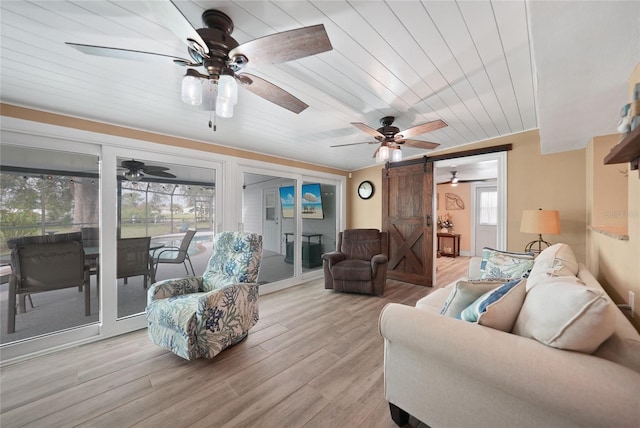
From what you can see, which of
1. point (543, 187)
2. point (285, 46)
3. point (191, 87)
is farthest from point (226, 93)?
point (543, 187)

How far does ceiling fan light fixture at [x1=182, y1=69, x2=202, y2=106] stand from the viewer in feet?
4.31

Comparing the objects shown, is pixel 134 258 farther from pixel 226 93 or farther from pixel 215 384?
pixel 226 93

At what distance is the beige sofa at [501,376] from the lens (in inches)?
31.3

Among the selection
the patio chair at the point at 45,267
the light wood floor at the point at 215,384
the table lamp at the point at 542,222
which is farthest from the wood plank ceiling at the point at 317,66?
the light wood floor at the point at 215,384

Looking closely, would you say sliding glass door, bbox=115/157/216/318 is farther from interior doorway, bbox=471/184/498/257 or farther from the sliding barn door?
interior doorway, bbox=471/184/498/257

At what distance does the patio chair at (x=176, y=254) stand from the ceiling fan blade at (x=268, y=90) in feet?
7.60

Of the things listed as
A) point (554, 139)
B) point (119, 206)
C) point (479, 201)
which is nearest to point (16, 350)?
point (119, 206)

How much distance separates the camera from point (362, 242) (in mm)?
4211

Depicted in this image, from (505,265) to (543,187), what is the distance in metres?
1.50

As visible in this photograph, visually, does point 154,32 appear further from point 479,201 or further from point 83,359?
point 479,201

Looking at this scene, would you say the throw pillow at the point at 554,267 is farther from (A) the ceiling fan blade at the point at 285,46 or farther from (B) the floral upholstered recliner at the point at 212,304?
(B) the floral upholstered recliner at the point at 212,304

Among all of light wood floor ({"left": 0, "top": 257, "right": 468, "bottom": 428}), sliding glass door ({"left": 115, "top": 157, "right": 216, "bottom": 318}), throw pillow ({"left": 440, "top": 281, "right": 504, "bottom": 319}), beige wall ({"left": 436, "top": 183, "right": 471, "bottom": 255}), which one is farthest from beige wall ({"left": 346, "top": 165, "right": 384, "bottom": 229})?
throw pillow ({"left": 440, "top": 281, "right": 504, "bottom": 319})

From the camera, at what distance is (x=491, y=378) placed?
0.98 m

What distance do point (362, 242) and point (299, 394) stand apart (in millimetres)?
2807
